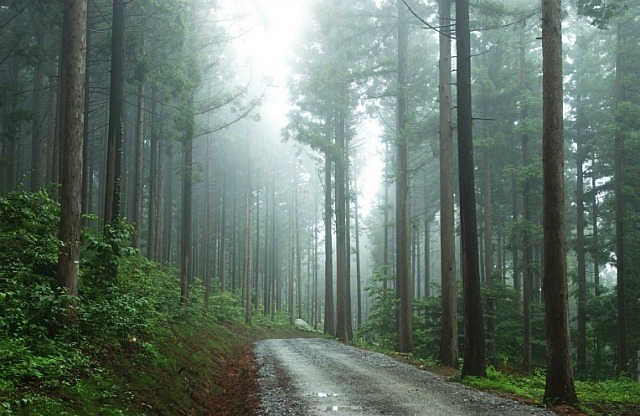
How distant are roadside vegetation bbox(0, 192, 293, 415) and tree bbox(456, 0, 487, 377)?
603cm

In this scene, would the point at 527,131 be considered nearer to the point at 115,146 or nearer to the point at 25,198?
the point at 115,146

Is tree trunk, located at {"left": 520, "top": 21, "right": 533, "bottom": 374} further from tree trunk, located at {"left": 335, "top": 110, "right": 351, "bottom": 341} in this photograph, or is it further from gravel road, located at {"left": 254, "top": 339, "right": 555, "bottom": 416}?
tree trunk, located at {"left": 335, "top": 110, "right": 351, "bottom": 341}

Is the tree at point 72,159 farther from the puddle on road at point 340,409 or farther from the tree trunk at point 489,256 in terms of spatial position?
the tree trunk at point 489,256

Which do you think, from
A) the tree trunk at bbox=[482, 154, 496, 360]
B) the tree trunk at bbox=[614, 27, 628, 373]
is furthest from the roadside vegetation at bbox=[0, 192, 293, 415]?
the tree trunk at bbox=[614, 27, 628, 373]

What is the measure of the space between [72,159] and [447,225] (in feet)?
35.1

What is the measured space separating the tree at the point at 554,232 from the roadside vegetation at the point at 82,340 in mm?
6420

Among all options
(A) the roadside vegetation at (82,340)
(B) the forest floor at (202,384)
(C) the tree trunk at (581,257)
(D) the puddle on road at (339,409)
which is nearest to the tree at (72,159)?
(A) the roadside vegetation at (82,340)

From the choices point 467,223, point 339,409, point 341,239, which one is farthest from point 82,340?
point 341,239

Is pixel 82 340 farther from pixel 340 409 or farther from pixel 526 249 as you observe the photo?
pixel 526 249

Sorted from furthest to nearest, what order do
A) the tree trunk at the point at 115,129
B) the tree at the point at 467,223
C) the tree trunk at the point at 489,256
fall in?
the tree trunk at the point at 489,256, the tree trunk at the point at 115,129, the tree at the point at 467,223

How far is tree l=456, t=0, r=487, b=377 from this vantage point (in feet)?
38.9

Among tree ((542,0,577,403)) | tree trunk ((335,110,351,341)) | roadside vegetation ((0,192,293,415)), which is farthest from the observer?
tree trunk ((335,110,351,341))

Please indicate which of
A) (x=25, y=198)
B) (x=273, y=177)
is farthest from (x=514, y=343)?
(x=273, y=177)

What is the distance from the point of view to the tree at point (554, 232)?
8781 millimetres
